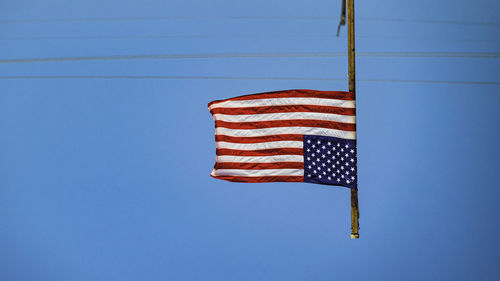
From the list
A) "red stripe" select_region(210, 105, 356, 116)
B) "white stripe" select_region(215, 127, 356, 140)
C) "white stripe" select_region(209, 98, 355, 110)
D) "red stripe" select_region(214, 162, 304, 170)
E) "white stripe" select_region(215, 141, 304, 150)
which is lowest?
"red stripe" select_region(214, 162, 304, 170)

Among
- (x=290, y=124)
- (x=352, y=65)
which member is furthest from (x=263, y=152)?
(x=352, y=65)

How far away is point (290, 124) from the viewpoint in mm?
8609

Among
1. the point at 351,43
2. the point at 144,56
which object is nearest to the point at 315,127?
the point at 351,43

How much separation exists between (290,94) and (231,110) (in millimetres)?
1562

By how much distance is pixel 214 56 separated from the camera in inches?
504

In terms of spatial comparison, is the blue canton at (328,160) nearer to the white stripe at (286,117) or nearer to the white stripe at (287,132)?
the white stripe at (287,132)

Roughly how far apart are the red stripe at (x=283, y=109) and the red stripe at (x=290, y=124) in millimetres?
260

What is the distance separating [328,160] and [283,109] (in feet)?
5.45

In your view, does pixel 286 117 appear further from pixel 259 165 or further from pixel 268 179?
pixel 268 179

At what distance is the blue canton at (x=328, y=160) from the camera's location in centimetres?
827

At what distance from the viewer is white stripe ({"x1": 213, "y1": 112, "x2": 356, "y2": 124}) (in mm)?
8312

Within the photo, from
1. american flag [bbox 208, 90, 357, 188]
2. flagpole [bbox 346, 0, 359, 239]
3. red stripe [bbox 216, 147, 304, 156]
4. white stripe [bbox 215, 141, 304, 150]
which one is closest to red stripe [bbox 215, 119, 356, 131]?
american flag [bbox 208, 90, 357, 188]

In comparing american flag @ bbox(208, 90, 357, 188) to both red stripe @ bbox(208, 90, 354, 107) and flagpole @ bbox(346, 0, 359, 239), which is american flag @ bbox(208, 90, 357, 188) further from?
flagpole @ bbox(346, 0, 359, 239)

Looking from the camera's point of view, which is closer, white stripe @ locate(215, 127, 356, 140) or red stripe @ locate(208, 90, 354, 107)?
red stripe @ locate(208, 90, 354, 107)
